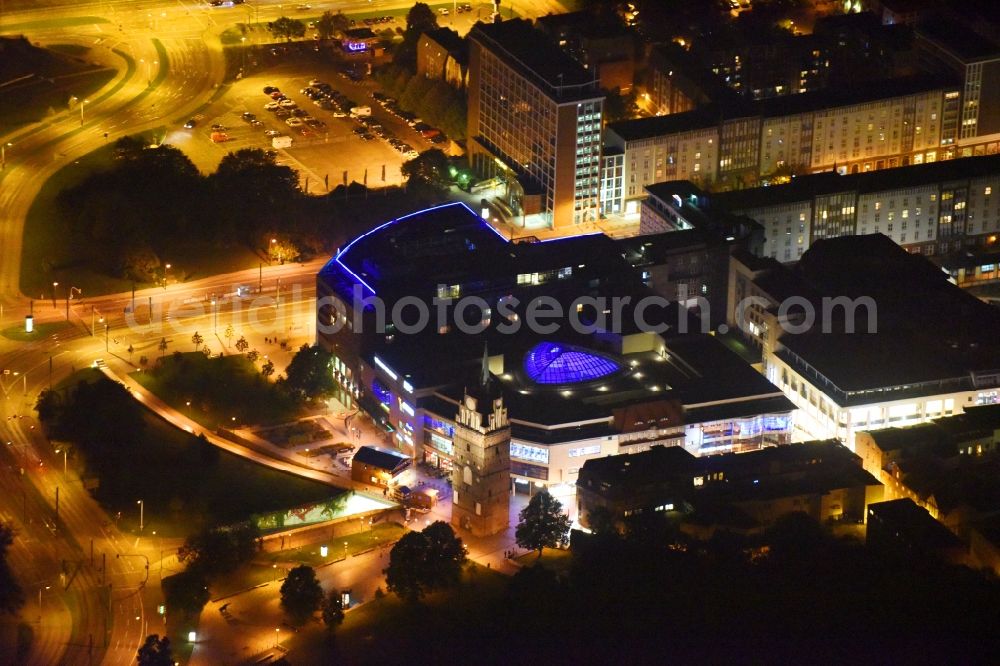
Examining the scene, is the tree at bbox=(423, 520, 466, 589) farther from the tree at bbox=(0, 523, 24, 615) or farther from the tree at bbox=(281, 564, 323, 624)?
the tree at bbox=(0, 523, 24, 615)

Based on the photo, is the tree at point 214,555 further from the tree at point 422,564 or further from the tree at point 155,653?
the tree at point 422,564

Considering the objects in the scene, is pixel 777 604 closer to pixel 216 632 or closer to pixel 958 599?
pixel 958 599

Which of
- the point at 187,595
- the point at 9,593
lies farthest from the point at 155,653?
the point at 9,593

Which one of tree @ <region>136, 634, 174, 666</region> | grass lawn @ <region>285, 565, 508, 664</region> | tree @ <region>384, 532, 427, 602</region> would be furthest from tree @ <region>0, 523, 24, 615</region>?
tree @ <region>384, 532, 427, 602</region>

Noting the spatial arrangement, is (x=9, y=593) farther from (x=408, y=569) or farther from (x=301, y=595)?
(x=408, y=569)

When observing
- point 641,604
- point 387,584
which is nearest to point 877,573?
point 641,604
